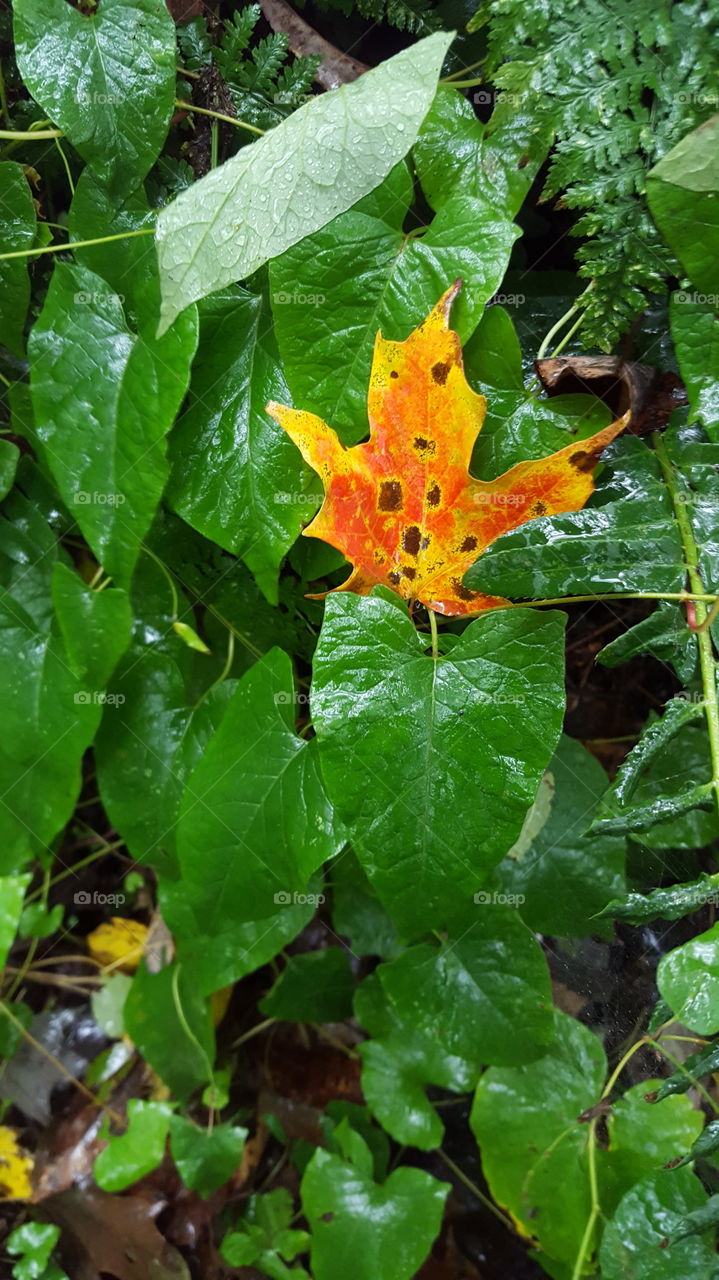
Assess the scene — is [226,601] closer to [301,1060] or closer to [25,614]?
[25,614]

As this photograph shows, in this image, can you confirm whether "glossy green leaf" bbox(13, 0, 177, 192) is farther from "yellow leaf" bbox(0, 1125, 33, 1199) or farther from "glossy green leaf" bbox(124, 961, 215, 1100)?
"yellow leaf" bbox(0, 1125, 33, 1199)

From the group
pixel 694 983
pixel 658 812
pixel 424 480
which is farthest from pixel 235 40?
pixel 694 983

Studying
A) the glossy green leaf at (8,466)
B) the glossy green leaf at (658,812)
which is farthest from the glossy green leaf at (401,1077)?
the glossy green leaf at (8,466)

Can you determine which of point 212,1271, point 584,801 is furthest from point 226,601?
point 212,1271

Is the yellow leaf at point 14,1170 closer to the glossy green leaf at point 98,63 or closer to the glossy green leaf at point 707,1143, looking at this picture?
the glossy green leaf at point 707,1143

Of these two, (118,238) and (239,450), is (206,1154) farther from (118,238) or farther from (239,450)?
(118,238)
